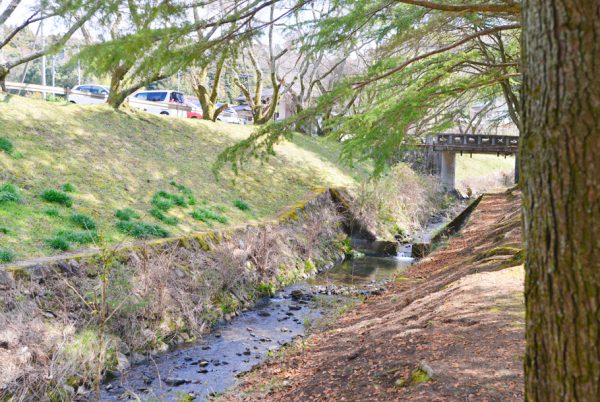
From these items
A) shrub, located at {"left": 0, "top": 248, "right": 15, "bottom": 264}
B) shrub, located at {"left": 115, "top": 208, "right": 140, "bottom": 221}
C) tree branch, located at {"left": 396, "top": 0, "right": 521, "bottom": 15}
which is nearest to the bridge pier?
shrub, located at {"left": 115, "top": 208, "right": 140, "bottom": 221}

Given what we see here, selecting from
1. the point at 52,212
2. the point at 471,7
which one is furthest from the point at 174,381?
the point at 471,7

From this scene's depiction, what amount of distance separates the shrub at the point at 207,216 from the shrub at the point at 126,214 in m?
1.76

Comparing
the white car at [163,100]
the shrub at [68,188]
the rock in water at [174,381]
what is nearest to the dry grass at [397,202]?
the shrub at [68,188]

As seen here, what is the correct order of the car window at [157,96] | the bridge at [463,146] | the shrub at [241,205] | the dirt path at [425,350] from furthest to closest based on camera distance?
the bridge at [463,146] → the car window at [157,96] → the shrub at [241,205] → the dirt path at [425,350]

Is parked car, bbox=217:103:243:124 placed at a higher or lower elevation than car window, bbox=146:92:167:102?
lower

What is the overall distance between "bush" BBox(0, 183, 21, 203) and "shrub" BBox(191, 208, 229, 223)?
13.0ft

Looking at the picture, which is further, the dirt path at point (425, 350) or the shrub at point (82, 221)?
the shrub at point (82, 221)

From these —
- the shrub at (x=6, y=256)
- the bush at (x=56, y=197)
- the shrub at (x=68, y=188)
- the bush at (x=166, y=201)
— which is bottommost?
the shrub at (x=6, y=256)

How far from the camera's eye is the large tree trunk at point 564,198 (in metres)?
1.91

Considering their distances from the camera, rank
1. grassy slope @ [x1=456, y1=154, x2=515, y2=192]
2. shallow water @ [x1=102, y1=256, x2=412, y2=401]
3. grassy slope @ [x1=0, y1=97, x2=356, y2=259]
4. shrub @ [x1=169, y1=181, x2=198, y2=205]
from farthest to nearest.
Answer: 1. grassy slope @ [x1=456, y1=154, x2=515, y2=192]
2. shrub @ [x1=169, y1=181, x2=198, y2=205]
3. grassy slope @ [x1=0, y1=97, x2=356, y2=259]
4. shallow water @ [x1=102, y1=256, x2=412, y2=401]

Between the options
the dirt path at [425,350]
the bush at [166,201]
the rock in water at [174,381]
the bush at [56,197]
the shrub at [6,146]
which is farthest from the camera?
the bush at [166,201]

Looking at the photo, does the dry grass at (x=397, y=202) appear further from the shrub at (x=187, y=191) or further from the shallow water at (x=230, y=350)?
the shrub at (x=187, y=191)

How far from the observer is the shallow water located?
6.76 m

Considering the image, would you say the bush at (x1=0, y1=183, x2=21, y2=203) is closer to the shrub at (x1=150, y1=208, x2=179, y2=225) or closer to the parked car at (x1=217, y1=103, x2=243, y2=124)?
the shrub at (x1=150, y1=208, x2=179, y2=225)
